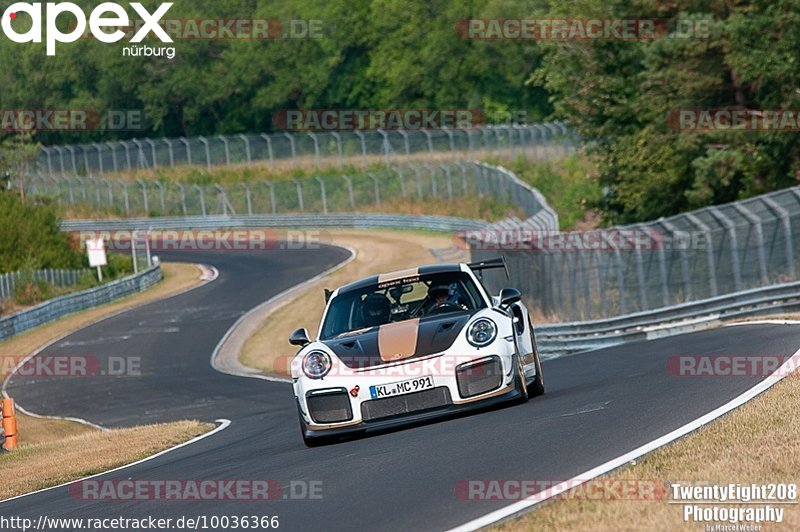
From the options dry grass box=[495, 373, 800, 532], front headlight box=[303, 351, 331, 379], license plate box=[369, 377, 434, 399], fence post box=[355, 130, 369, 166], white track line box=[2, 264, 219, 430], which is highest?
fence post box=[355, 130, 369, 166]

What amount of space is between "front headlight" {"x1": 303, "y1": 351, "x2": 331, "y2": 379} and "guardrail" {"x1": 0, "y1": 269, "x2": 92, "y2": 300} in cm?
3462

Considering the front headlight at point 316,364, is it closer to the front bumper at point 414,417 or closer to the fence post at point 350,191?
the front bumper at point 414,417

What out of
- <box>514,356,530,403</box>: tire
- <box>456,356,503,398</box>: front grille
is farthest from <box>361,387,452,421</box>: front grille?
<box>514,356,530,403</box>: tire

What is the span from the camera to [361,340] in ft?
37.7

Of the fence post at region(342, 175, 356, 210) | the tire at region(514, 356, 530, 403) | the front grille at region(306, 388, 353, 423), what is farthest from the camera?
the fence post at region(342, 175, 356, 210)

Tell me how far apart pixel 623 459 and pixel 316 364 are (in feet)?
12.6

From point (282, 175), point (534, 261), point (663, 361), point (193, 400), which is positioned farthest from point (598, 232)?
point (282, 175)

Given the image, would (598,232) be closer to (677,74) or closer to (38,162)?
(677,74)

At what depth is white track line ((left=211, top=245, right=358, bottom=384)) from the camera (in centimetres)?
2727

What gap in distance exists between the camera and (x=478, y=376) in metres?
11.1

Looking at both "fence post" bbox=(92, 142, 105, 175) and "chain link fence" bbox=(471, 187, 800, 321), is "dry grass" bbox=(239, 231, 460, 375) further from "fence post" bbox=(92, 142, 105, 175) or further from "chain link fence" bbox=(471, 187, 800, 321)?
"fence post" bbox=(92, 142, 105, 175)

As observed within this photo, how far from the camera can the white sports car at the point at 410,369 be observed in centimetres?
1096

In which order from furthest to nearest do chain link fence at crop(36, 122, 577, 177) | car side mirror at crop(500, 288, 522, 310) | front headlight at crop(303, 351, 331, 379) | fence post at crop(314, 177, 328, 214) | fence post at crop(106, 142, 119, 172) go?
fence post at crop(106, 142, 119, 172), fence post at crop(314, 177, 328, 214), chain link fence at crop(36, 122, 577, 177), car side mirror at crop(500, 288, 522, 310), front headlight at crop(303, 351, 331, 379)

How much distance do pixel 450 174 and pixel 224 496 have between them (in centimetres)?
5306
